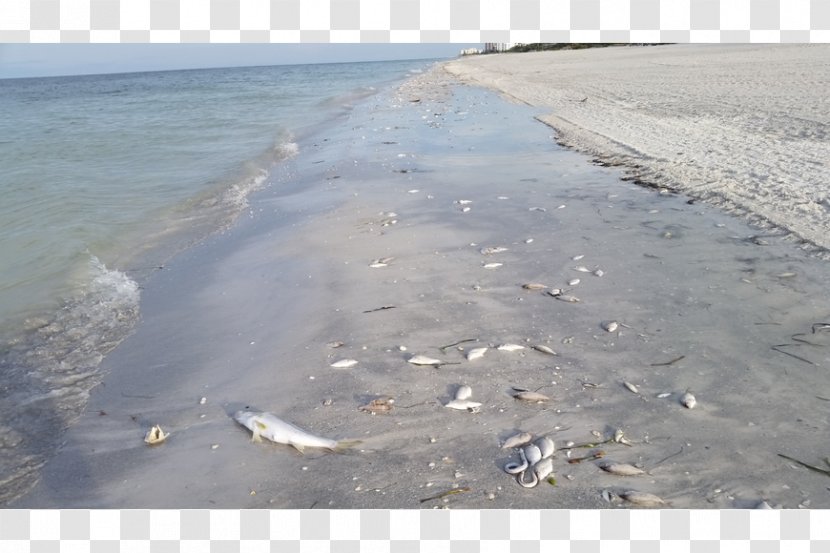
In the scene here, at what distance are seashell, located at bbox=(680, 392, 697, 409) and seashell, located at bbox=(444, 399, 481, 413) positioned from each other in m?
1.23

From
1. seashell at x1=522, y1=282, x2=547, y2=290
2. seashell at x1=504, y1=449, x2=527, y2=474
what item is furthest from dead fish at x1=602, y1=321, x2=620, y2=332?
seashell at x1=504, y1=449, x2=527, y2=474

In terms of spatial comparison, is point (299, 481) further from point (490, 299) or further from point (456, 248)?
point (456, 248)

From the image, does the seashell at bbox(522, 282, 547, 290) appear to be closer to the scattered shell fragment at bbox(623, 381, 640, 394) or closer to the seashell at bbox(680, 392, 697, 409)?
the scattered shell fragment at bbox(623, 381, 640, 394)

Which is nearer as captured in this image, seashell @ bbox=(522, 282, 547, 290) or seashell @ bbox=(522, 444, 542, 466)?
seashell @ bbox=(522, 444, 542, 466)

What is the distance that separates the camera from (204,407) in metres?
4.03

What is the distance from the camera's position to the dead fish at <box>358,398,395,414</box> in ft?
12.3

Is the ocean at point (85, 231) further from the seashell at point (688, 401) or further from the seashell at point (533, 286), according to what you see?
the seashell at point (688, 401)

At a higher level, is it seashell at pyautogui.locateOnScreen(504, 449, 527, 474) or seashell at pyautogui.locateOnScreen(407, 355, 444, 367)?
seashell at pyautogui.locateOnScreen(407, 355, 444, 367)

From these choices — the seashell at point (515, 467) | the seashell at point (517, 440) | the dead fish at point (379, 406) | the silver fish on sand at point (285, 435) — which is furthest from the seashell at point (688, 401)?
the silver fish on sand at point (285, 435)

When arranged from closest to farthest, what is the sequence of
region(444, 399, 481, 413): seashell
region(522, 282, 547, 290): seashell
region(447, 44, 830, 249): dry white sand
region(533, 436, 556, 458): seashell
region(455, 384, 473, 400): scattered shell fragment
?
region(533, 436, 556, 458): seashell
region(444, 399, 481, 413): seashell
region(455, 384, 473, 400): scattered shell fragment
region(522, 282, 547, 290): seashell
region(447, 44, 830, 249): dry white sand

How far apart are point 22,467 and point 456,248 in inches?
169

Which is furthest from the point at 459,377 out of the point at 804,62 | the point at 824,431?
the point at 804,62

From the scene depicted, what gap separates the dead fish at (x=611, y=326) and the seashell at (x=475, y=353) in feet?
3.16

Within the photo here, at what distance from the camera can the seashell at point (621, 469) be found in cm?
303
